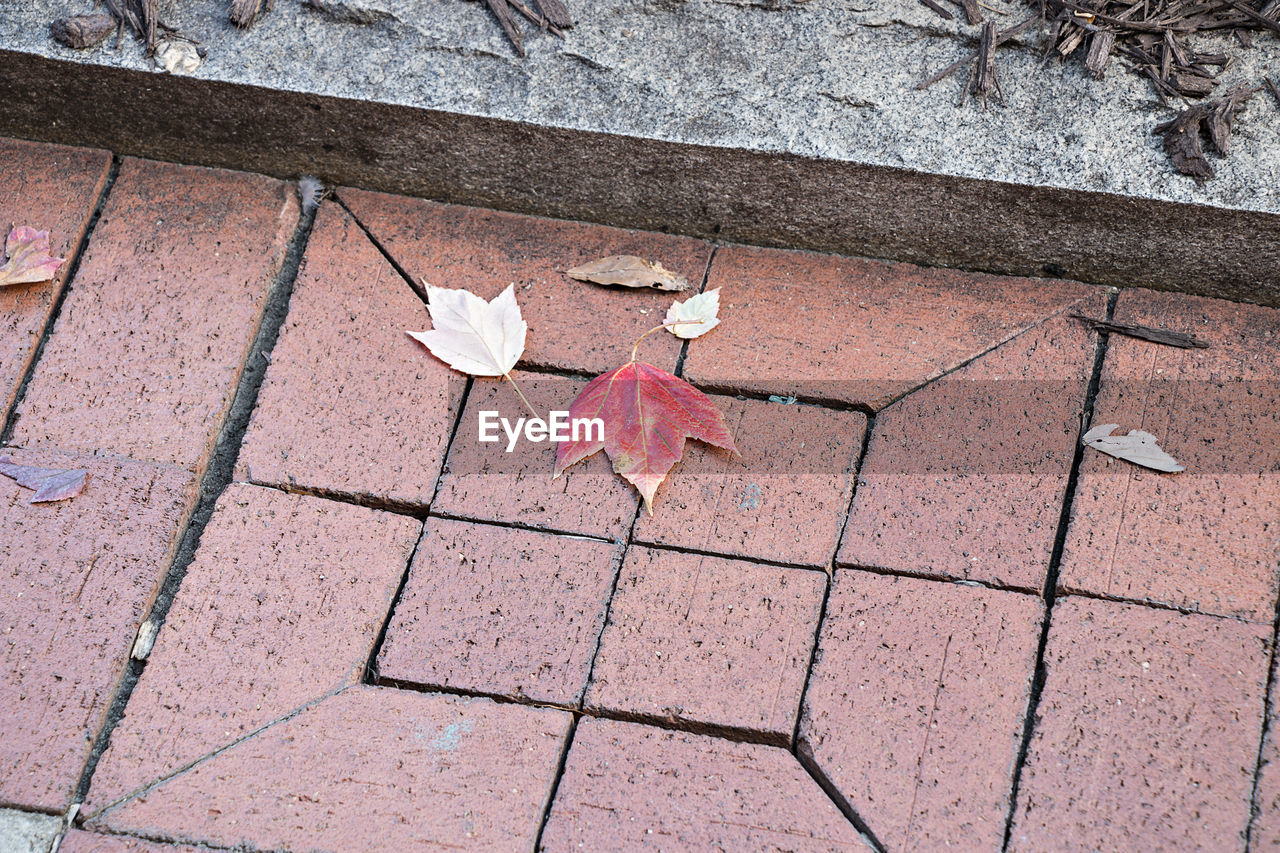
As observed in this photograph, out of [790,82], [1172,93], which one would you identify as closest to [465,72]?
[790,82]

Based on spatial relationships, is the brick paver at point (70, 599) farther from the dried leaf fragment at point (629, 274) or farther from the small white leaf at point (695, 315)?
the small white leaf at point (695, 315)

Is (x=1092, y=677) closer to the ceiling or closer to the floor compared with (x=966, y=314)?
closer to the floor

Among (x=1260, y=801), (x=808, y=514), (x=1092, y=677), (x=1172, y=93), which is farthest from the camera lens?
(x=1172, y=93)

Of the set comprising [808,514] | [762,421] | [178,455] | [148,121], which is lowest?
[178,455]

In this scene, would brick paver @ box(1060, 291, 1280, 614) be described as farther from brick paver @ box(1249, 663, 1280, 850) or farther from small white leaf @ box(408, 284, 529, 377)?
small white leaf @ box(408, 284, 529, 377)

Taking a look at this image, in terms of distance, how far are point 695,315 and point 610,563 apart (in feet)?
1.76

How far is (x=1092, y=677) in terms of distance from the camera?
168 cm

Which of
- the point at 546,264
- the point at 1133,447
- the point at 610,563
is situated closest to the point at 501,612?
A: the point at 610,563

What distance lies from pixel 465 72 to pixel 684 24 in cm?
45

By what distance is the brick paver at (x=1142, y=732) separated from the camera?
1.57 meters

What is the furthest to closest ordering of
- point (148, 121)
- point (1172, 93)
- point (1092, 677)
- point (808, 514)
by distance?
point (148, 121) < point (1172, 93) < point (808, 514) < point (1092, 677)

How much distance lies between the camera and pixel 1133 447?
1857 millimetres

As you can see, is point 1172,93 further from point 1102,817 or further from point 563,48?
point 1102,817

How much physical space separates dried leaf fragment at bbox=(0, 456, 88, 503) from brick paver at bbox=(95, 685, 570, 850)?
0.57 m
